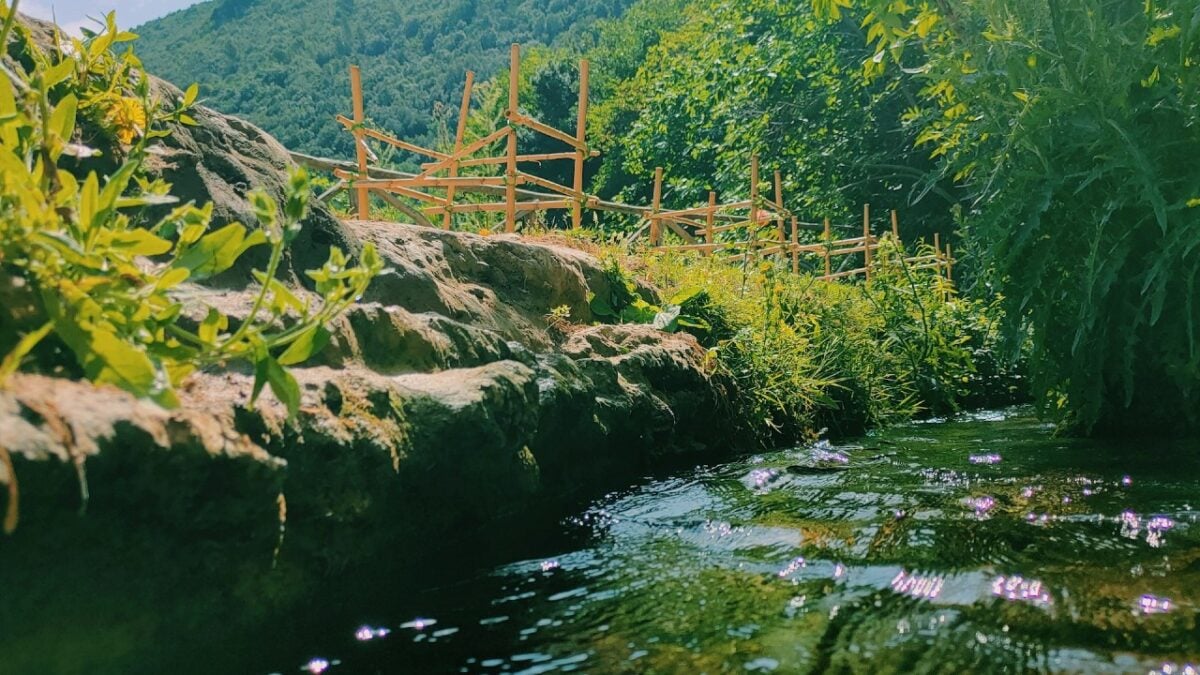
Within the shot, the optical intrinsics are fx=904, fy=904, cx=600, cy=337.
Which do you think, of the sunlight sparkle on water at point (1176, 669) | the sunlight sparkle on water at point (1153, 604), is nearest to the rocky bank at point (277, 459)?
the sunlight sparkle on water at point (1176, 669)

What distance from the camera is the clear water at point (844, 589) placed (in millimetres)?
1871

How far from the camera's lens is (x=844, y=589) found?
7.54 ft

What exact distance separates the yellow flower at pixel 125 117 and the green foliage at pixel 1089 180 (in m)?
3.56

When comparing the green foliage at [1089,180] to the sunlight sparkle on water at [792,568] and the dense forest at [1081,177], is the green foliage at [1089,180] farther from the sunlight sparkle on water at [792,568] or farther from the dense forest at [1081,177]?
the sunlight sparkle on water at [792,568]

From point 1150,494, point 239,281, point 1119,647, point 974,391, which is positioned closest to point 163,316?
point 239,281

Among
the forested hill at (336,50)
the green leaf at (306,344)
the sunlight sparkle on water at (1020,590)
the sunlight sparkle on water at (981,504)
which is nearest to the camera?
the green leaf at (306,344)

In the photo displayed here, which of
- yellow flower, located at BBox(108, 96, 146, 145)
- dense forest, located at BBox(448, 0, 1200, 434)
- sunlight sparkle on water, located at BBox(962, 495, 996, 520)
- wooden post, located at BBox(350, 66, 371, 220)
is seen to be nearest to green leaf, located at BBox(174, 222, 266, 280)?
yellow flower, located at BBox(108, 96, 146, 145)

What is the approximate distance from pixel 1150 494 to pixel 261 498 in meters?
2.89

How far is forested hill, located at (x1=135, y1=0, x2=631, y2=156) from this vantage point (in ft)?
222

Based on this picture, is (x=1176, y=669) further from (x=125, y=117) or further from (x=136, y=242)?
(x=125, y=117)

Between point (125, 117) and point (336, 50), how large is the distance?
277 feet

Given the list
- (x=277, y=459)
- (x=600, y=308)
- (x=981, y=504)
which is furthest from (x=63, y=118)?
(x=600, y=308)

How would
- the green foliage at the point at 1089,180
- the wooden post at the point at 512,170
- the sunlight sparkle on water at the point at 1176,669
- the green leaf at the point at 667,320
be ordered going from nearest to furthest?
1. the sunlight sparkle on water at the point at 1176,669
2. the green foliage at the point at 1089,180
3. the green leaf at the point at 667,320
4. the wooden post at the point at 512,170

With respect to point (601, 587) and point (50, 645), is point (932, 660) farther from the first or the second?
point (50, 645)
